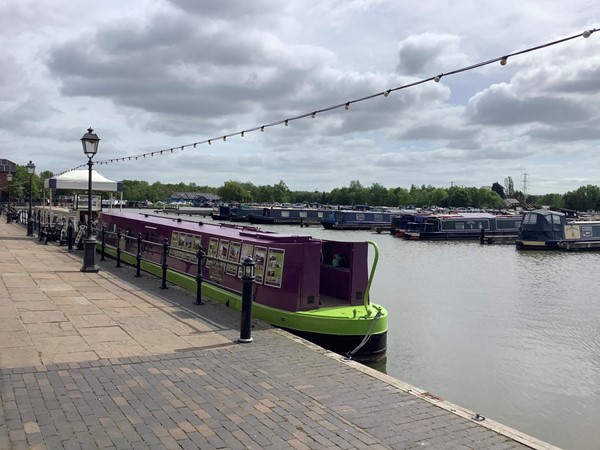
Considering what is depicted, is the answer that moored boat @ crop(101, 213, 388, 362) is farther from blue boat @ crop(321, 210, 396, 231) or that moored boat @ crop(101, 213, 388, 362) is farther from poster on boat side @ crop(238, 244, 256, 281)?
blue boat @ crop(321, 210, 396, 231)

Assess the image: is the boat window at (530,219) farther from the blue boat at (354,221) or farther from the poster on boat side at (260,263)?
the poster on boat side at (260,263)

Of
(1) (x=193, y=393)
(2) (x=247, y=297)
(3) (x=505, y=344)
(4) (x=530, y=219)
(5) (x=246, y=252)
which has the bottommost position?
(3) (x=505, y=344)

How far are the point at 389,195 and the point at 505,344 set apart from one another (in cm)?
14874

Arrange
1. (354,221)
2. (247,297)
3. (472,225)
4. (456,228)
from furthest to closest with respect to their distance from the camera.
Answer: (354,221) → (472,225) → (456,228) → (247,297)

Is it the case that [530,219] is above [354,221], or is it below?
above

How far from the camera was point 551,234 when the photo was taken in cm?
4125

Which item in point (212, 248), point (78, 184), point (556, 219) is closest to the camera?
point (212, 248)

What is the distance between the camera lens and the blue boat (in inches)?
2507

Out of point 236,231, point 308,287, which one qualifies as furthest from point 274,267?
point 236,231

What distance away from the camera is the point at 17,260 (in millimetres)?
14688

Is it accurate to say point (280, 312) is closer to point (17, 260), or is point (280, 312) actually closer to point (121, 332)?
point (121, 332)

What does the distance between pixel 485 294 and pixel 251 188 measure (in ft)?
527

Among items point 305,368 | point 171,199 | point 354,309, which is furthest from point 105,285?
point 171,199

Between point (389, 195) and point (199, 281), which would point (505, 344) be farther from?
point (389, 195)
